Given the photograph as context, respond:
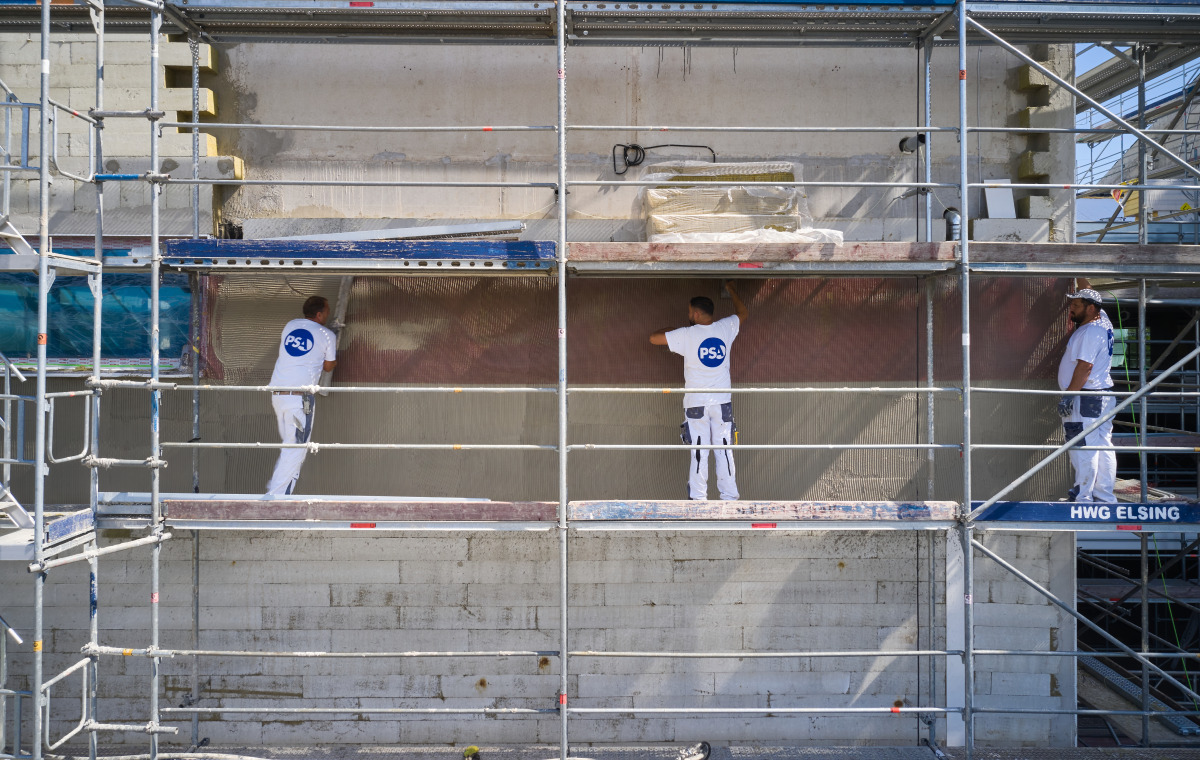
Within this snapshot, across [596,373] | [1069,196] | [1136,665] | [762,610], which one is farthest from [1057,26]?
[1136,665]

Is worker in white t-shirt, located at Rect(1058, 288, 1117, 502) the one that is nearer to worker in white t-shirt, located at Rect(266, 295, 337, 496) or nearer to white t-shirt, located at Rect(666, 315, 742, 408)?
white t-shirt, located at Rect(666, 315, 742, 408)

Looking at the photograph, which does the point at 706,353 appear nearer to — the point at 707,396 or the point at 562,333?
the point at 707,396

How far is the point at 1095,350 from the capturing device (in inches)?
233

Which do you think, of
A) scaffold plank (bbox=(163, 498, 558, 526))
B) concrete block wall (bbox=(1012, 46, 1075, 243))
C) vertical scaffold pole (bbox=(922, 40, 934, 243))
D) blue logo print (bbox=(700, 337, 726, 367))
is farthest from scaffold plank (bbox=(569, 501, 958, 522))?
concrete block wall (bbox=(1012, 46, 1075, 243))

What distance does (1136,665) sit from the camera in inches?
313

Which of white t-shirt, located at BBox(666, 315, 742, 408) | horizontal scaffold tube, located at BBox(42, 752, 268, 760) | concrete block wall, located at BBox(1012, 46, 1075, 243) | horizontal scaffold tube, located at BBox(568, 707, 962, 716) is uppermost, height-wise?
concrete block wall, located at BBox(1012, 46, 1075, 243)

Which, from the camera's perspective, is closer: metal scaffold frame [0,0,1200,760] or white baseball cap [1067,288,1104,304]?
metal scaffold frame [0,0,1200,760]

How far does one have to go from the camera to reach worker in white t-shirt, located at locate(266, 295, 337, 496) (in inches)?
236

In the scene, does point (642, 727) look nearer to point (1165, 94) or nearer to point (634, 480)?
point (634, 480)

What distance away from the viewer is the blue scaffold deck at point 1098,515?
558 cm

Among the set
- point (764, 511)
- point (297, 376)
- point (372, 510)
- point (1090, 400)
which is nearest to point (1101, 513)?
point (1090, 400)

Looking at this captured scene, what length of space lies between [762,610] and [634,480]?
151 centimetres

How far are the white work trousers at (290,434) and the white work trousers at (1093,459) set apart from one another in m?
5.96

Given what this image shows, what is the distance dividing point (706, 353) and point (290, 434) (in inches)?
132
